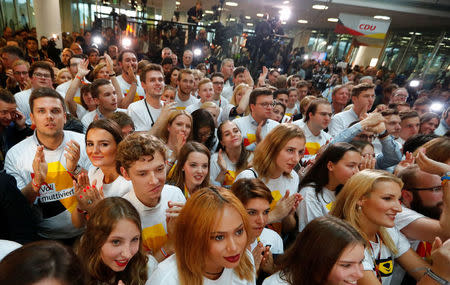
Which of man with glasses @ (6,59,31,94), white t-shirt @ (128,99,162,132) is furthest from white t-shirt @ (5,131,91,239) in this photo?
man with glasses @ (6,59,31,94)

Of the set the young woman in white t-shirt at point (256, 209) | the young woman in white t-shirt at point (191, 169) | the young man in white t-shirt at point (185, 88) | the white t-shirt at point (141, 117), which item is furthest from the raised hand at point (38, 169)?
the young man in white t-shirt at point (185, 88)

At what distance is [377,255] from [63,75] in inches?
203

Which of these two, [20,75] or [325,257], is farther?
[20,75]

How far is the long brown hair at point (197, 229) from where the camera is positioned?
1.16 metres

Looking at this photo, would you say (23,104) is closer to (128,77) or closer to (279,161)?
(128,77)

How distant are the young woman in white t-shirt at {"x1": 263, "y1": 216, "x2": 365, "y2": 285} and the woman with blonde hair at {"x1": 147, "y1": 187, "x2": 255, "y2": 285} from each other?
1.34ft

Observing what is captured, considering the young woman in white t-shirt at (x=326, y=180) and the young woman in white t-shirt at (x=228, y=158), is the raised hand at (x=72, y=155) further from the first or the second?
the young woman in white t-shirt at (x=326, y=180)

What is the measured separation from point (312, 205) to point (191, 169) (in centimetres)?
108

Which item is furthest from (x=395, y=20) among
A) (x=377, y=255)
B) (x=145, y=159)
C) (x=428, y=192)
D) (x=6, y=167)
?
(x=6, y=167)

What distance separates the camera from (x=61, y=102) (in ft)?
7.10

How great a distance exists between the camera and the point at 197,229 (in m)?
1.17

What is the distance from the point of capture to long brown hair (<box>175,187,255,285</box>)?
3.81ft

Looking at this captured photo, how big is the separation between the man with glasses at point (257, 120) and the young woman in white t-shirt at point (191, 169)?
1.16 m

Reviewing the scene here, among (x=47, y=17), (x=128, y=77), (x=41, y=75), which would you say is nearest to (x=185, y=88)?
(x=128, y=77)
